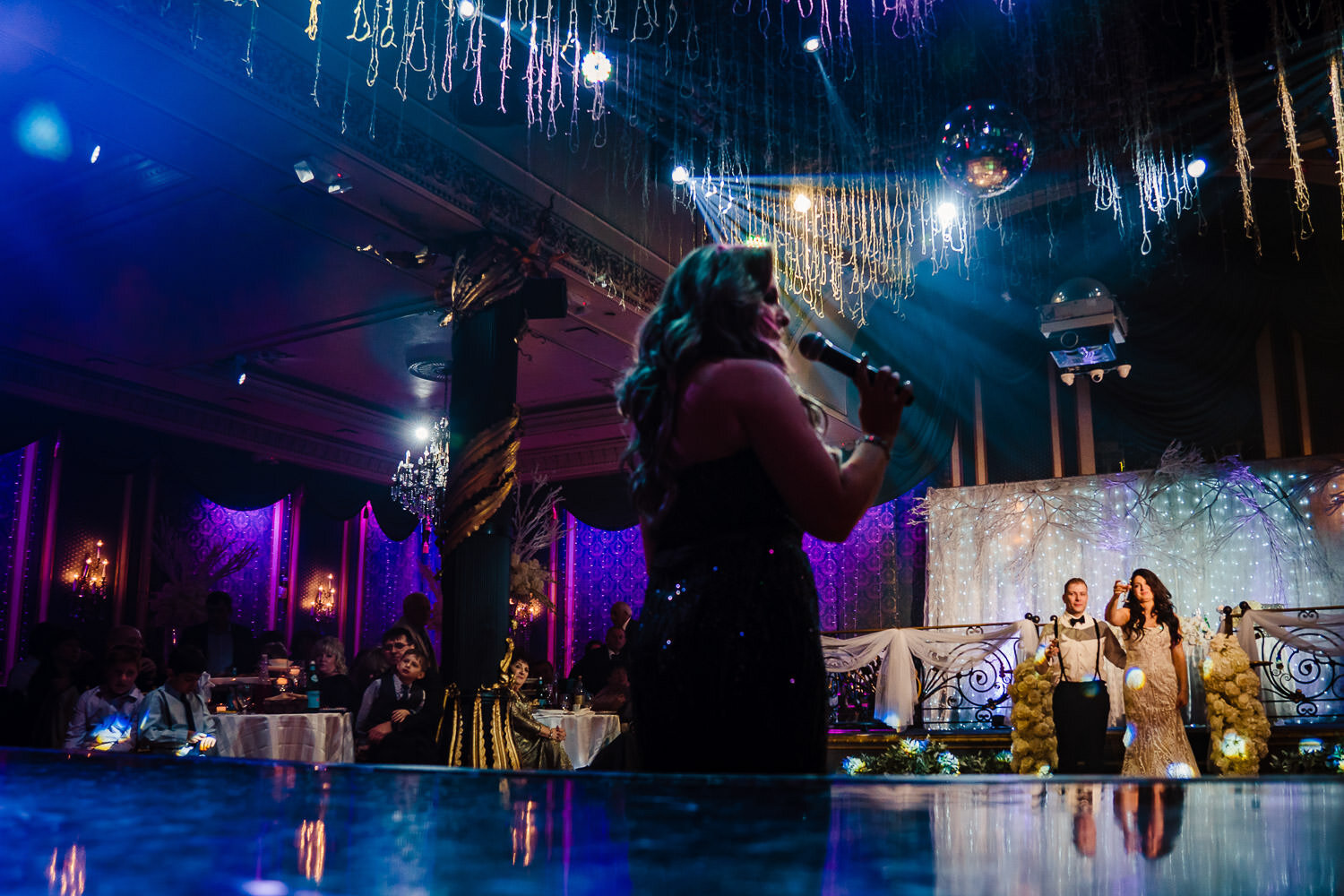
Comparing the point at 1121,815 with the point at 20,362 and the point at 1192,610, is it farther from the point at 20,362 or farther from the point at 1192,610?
the point at 1192,610

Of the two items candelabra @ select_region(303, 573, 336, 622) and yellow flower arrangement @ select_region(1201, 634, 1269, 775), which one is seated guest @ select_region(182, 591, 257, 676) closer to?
candelabra @ select_region(303, 573, 336, 622)

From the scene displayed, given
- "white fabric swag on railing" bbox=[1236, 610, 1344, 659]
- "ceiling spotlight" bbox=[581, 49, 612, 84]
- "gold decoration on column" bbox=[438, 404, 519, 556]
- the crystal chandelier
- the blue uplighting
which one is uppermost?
"ceiling spotlight" bbox=[581, 49, 612, 84]

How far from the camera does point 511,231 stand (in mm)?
6152

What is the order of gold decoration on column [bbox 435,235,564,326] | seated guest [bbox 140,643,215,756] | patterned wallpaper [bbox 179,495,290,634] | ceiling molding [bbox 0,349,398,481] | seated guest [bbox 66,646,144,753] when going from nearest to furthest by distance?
seated guest [bbox 140,643,215,756], seated guest [bbox 66,646,144,753], gold decoration on column [bbox 435,235,564,326], ceiling molding [bbox 0,349,398,481], patterned wallpaper [bbox 179,495,290,634]

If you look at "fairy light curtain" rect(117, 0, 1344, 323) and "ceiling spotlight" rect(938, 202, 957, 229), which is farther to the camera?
"ceiling spotlight" rect(938, 202, 957, 229)

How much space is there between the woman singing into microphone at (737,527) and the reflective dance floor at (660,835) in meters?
0.86

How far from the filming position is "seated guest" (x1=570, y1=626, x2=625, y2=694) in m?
8.28

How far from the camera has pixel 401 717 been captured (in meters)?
5.60

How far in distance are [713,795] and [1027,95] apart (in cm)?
779

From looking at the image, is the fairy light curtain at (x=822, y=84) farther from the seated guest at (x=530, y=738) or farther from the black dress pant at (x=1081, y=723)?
the black dress pant at (x=1081, y=723)

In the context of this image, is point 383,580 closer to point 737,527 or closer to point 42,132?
point 42,132

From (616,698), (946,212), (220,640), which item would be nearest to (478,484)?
(616,698)

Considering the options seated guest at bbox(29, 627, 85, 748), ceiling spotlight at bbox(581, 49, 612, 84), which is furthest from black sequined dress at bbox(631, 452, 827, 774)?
seated guest at bbox(29, 627, 85, 748)

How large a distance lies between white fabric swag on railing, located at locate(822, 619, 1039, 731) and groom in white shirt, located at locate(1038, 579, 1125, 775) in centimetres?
198
